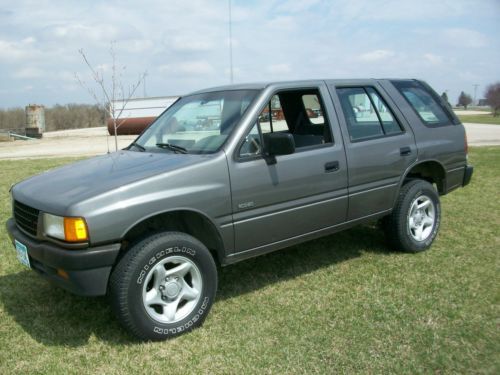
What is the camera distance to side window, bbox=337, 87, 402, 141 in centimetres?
431

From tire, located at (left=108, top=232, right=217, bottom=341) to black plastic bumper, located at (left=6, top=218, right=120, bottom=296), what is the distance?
0.28ft

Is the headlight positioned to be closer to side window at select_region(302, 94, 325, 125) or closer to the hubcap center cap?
the hubcap center cap

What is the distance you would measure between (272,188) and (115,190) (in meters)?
1.24

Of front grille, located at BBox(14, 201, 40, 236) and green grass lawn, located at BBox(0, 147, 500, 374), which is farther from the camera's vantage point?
front grille, located at BBox(14, 201, 40, 236)

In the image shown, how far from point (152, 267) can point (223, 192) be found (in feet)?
2.44

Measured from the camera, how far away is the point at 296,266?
15.4 ft

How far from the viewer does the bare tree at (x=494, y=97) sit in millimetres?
58750

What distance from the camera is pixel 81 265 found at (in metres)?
2.91

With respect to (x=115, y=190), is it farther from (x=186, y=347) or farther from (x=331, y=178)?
(x=331, y=178)

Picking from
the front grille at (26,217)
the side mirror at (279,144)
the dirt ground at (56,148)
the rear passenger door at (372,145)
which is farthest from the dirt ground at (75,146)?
the side mirror at (279,144)

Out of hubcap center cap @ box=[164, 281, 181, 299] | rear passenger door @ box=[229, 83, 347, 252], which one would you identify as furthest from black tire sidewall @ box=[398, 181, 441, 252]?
hubcap center cap @ box=[164, 281, 181, 299]

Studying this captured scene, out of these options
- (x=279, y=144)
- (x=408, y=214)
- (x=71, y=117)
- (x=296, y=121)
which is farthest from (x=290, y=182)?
(x=71, y=117)

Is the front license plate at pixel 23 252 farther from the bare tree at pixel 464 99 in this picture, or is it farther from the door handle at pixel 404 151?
the bare tree at pixel 464 99

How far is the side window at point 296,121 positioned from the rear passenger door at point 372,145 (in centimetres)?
18
